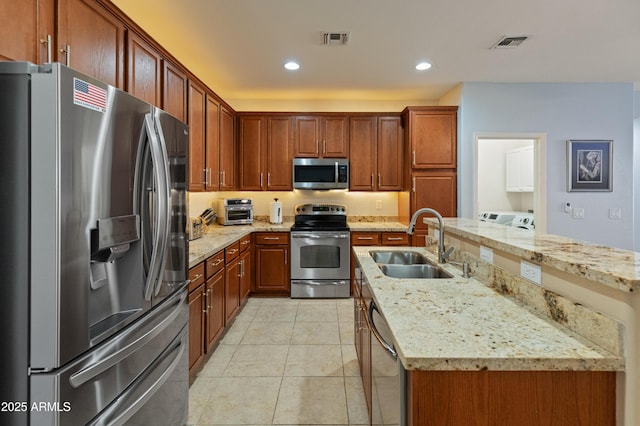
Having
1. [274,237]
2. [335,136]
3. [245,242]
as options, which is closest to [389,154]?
[335,136]

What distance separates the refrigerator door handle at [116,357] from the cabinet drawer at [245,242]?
81.0 inches

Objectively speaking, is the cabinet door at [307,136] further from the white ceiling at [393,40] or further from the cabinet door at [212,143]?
the cabinet door at [212,143]

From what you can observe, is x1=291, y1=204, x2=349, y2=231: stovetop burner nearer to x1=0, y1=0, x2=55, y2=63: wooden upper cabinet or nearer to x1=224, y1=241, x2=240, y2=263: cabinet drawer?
x1=224, y1=241, x2=240, y2=263: cabinet drawer

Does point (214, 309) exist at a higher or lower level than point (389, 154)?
lower

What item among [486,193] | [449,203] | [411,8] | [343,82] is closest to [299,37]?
[411,8]

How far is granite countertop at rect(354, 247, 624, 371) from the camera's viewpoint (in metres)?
0.87

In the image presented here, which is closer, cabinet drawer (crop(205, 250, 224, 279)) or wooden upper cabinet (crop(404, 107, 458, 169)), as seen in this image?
cabinet drawer (crop(205, 250, 224, 279))

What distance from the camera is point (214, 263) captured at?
2.69 m

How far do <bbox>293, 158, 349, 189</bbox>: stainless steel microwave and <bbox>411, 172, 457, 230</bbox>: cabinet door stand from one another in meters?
0.91

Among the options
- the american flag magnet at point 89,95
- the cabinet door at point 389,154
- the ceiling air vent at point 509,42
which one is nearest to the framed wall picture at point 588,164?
the ceiling air vent at point 509,42

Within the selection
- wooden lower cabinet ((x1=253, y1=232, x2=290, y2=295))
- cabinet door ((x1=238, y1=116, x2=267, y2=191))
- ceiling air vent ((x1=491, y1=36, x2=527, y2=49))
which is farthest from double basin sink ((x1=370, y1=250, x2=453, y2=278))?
cabinet door ((x1=238, y1=116, x2=267, y2=191))

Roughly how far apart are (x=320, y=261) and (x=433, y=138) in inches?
82.0

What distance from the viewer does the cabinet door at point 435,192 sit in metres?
4.11

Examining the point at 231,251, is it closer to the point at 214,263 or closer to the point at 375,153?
the point at 214,263
